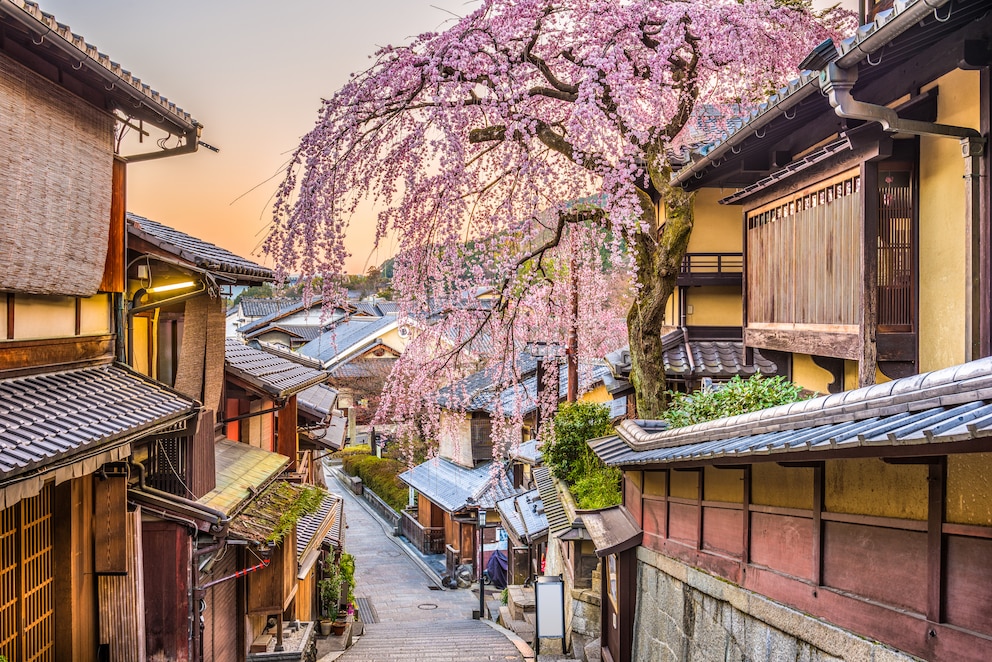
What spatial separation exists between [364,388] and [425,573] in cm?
1747

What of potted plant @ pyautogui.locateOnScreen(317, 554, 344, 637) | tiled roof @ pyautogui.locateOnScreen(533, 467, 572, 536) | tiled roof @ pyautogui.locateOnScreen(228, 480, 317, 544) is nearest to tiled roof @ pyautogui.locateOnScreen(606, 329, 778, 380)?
tiled roof @ pyautogui.locateOnScreen(533, 467, 572, 536)

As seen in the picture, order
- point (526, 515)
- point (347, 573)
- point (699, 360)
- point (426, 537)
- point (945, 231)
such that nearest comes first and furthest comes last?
point (945, 231), point (699, 360), point (526, 515), point (347, 573), point (426, 537)

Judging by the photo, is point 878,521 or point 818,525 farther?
point 818,525

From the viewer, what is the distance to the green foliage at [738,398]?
8.62 m

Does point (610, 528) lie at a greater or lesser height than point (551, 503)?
greater

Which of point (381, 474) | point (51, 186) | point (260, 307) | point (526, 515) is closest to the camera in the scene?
point (51, 186)

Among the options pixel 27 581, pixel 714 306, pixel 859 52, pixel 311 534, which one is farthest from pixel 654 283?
pixel 311 534

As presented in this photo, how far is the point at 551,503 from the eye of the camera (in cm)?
1638

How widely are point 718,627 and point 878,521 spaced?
320 centimetres

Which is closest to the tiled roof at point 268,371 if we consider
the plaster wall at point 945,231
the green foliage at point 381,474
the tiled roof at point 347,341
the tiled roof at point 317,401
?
the tiled roof at point 317,401

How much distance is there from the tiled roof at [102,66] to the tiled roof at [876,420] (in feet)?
21.5

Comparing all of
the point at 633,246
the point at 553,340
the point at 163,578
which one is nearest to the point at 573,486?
the point at 553,340

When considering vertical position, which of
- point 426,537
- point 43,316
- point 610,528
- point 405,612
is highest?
point 43,316

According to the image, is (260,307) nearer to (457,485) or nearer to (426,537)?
(426,537)
